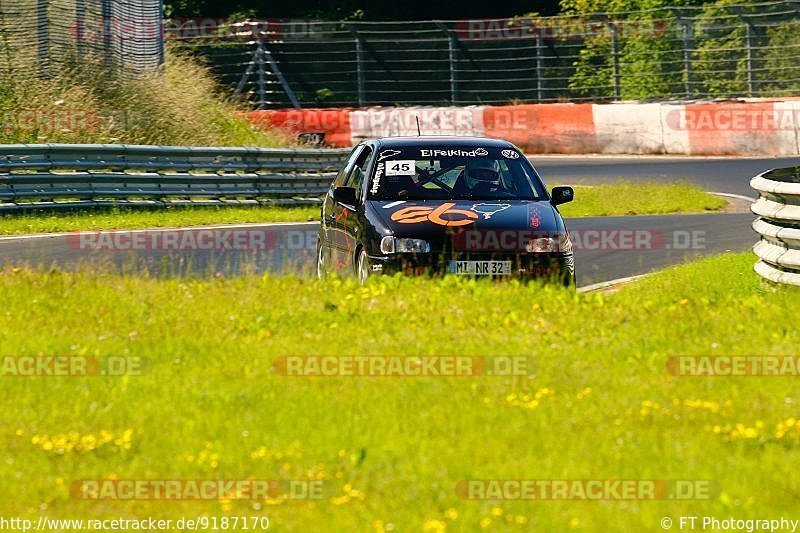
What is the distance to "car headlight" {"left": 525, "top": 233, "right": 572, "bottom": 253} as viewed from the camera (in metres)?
11.0

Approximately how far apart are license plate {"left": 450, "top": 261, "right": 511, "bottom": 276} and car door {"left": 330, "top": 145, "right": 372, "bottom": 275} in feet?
4.02

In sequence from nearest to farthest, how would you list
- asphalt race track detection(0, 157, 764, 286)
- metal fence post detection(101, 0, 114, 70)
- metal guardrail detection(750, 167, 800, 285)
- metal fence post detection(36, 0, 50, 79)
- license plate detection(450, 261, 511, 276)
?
metal guardrail detection(750, 167, 800, 285) < license plate detection(450, 261, 511, 276) < asphalt race track detection(0, 157, 764, 286) < metal fence post detection(36, 0, 50, 79) < metal fence post detection(101, 0, 114, 70)

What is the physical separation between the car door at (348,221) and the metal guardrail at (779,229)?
3394 mm

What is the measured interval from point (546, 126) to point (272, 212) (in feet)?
33.1

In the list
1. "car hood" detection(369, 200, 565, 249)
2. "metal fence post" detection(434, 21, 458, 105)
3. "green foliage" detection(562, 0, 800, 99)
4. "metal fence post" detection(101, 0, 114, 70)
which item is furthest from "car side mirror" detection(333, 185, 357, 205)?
"metal fence post" detection(434, 21, 458, 105)

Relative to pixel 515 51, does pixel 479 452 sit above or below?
below

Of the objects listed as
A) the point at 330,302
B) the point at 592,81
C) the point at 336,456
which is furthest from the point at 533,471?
the point at 592,81

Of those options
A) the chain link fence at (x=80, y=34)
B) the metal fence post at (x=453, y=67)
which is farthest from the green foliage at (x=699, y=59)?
the chain link fence at (x=80, y=34)

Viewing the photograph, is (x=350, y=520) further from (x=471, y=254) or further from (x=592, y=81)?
(x=592, y=81)

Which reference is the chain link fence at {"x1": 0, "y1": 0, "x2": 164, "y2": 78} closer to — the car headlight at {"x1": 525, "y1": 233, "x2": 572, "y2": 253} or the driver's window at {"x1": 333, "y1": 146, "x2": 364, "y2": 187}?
the driver's window at {"x1": 333, "y1": 146, "x2": 364, "y2": 187}

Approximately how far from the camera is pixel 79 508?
5656mm

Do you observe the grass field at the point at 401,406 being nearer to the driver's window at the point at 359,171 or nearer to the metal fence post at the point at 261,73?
the driver's window at the point at 359,171

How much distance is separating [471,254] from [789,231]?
248cm

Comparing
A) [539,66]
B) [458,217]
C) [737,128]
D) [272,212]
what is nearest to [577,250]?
[458,217]
